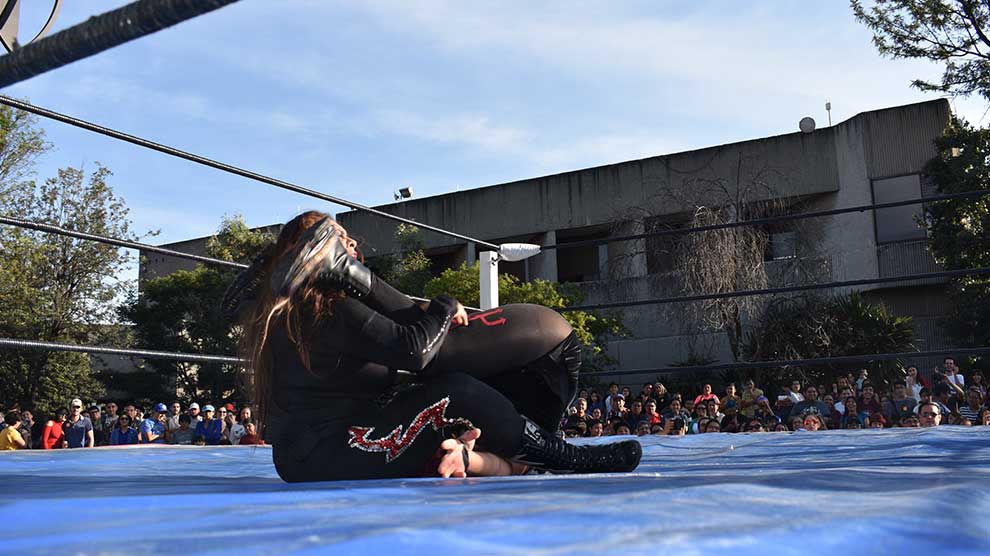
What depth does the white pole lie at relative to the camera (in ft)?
12.8

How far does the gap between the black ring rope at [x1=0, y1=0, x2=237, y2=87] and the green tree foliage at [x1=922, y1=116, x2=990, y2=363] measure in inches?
427

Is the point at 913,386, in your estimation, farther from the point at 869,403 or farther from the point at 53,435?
the point at 53,435

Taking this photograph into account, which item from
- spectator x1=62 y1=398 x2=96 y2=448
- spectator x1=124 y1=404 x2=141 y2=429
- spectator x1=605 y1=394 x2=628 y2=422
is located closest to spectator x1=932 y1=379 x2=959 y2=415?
spectator x1=605 y1=394 x2=628 y2=422

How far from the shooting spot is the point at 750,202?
1210 centimetres

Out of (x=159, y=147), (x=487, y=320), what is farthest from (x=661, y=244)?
(x=487, y=320)

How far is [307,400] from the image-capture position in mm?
1722

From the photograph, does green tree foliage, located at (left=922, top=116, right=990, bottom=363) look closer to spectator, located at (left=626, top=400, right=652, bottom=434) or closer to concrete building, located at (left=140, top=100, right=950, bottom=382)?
concrete building, located at (left=140, top=100, right=950, bottom=382)

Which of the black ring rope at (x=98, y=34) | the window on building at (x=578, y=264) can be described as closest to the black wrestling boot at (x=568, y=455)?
the black ring rope at (x=98, y=34)

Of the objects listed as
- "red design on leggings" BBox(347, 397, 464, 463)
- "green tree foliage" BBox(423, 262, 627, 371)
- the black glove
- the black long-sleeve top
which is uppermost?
"green tree foliage" BBox(423, 262, 627, 371)

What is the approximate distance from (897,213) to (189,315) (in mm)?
12113

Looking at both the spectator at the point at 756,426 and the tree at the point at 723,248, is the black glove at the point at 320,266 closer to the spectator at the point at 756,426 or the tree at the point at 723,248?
the spectator at the point at 756,426

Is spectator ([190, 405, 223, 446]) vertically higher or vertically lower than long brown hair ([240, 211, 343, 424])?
lower

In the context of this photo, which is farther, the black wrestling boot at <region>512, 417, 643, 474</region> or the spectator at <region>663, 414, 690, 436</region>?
the spectator at <region>663, 414, 690, 436</region>

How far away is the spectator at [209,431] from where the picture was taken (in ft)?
24.5
